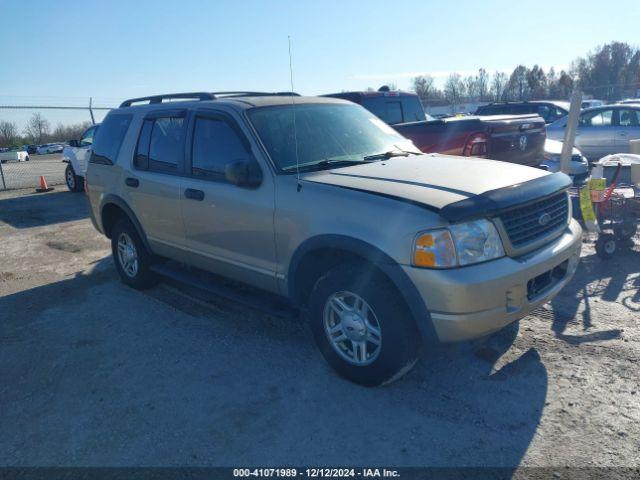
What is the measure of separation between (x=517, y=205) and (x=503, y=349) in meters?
1.28

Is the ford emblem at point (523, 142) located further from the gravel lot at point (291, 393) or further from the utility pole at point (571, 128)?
the gravel lot at point (291, 393)

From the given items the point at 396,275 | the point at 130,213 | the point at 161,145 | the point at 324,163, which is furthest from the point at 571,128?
the point at 130,213

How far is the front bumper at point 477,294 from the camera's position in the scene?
9.45 ft

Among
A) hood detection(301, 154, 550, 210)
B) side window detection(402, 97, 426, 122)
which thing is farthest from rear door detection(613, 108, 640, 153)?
hood detection(301, 154, 550, 210)

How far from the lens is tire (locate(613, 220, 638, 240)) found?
5.63 metres

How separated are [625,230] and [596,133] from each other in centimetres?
778

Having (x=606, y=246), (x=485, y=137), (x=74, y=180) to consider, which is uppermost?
(x=485, y=137)

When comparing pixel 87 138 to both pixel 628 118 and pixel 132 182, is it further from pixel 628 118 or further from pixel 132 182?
pixel 628 118

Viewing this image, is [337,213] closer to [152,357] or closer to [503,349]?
[503,349]

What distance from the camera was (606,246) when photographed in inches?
220

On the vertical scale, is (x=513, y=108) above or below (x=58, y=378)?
above

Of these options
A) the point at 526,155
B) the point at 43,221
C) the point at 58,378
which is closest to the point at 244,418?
the point at 58,378

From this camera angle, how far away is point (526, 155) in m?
7.02

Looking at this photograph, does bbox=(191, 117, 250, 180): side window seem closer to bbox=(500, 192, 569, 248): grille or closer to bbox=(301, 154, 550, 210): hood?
bbox=(301, 154, 550, 210): hood
